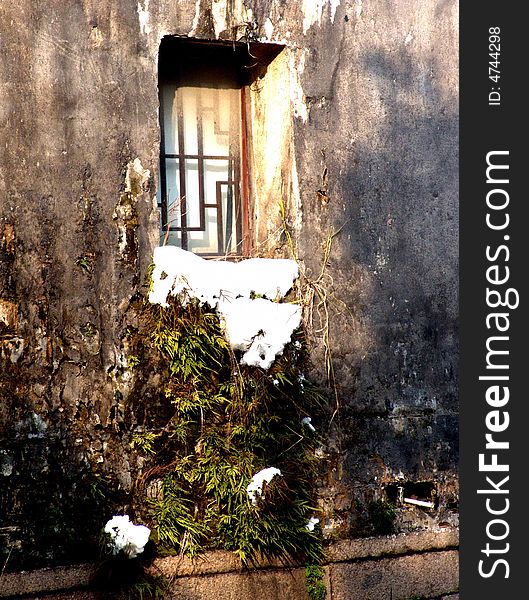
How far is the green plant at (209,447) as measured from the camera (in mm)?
4180

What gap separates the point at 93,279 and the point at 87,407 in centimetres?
65

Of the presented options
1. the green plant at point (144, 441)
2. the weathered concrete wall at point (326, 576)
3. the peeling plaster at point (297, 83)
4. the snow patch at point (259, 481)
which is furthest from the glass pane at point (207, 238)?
the weathered concrete wall at point (326, 576)

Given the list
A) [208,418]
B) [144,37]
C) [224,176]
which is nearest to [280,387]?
[208,418]

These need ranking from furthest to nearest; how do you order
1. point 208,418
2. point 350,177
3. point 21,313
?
point 350,177 < point 208,418 < point 21,313

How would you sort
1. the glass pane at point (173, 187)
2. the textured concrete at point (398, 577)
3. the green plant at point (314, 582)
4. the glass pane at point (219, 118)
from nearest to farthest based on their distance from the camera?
the green plant at point (314, 582) < the textured concrete at point (398, 577) < the glass pane at point (173, 187) < the glass pane at point (219, 118)

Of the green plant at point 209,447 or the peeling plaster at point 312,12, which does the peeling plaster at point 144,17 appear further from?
the green plant at point 209,447

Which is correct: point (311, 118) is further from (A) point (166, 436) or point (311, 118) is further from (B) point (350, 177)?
(A) point (166, 436)

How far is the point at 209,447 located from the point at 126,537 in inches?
24.2

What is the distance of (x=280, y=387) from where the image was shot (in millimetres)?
4383

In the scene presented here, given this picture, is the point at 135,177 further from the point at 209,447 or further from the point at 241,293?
the point at 209,447

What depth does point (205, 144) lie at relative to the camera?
4730mm

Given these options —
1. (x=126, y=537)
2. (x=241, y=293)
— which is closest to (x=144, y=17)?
(x=241, y=293)

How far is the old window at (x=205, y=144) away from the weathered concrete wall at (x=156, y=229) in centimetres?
19

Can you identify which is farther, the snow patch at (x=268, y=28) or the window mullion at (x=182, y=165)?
the window mullion at (x=182, y=165)
